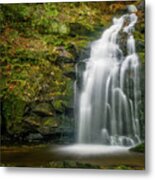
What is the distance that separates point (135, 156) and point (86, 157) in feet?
0.71

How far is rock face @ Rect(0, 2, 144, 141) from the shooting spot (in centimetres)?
182

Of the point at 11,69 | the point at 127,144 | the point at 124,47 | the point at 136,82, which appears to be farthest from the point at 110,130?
the point at 11,69

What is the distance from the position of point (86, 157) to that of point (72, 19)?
0.63m

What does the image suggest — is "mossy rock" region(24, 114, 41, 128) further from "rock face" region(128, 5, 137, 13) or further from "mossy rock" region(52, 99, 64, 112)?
"rock face" region(128, 5, 137, 13)

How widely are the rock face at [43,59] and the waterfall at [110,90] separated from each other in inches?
1.7

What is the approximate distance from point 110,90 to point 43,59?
0.34 meters

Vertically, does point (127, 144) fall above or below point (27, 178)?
above

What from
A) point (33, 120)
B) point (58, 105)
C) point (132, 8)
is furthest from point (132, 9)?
point (33, 120)

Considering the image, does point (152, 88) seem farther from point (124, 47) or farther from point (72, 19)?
point (72, 19)

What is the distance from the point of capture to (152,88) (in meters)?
1.78

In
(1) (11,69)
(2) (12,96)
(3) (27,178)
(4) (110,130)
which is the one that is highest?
(1) (11,69)

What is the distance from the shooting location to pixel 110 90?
179 centimetres

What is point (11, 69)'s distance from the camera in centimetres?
185

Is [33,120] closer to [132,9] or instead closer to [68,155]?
[68,155]
